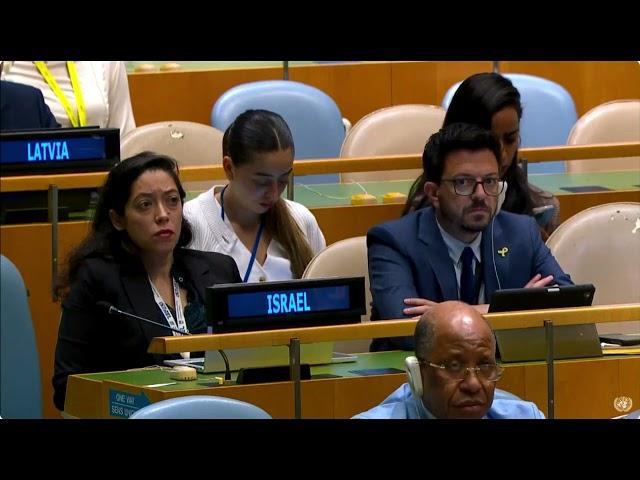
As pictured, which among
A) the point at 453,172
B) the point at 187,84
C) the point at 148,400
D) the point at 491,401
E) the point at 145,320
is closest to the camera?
the point at 491,401

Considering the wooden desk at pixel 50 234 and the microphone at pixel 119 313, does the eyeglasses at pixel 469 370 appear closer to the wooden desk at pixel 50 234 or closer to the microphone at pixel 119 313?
the microphone at pixel 119 313

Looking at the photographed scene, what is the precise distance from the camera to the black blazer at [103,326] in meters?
3.42

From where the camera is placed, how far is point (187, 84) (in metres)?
6.41

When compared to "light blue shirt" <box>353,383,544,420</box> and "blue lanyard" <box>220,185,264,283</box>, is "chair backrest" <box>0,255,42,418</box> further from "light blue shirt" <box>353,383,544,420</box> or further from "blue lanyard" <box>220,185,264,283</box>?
"light blue shirt" <box>353,383,544,420</box>

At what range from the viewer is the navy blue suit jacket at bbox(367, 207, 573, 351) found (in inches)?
138

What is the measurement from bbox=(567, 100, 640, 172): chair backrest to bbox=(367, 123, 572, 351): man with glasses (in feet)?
6.40

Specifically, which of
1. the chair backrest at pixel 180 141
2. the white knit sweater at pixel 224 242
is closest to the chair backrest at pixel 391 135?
the chair backrest at pixel 180 141

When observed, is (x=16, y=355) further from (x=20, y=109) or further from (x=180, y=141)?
(x=180, y=141)

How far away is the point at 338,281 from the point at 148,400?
1.48 feet
